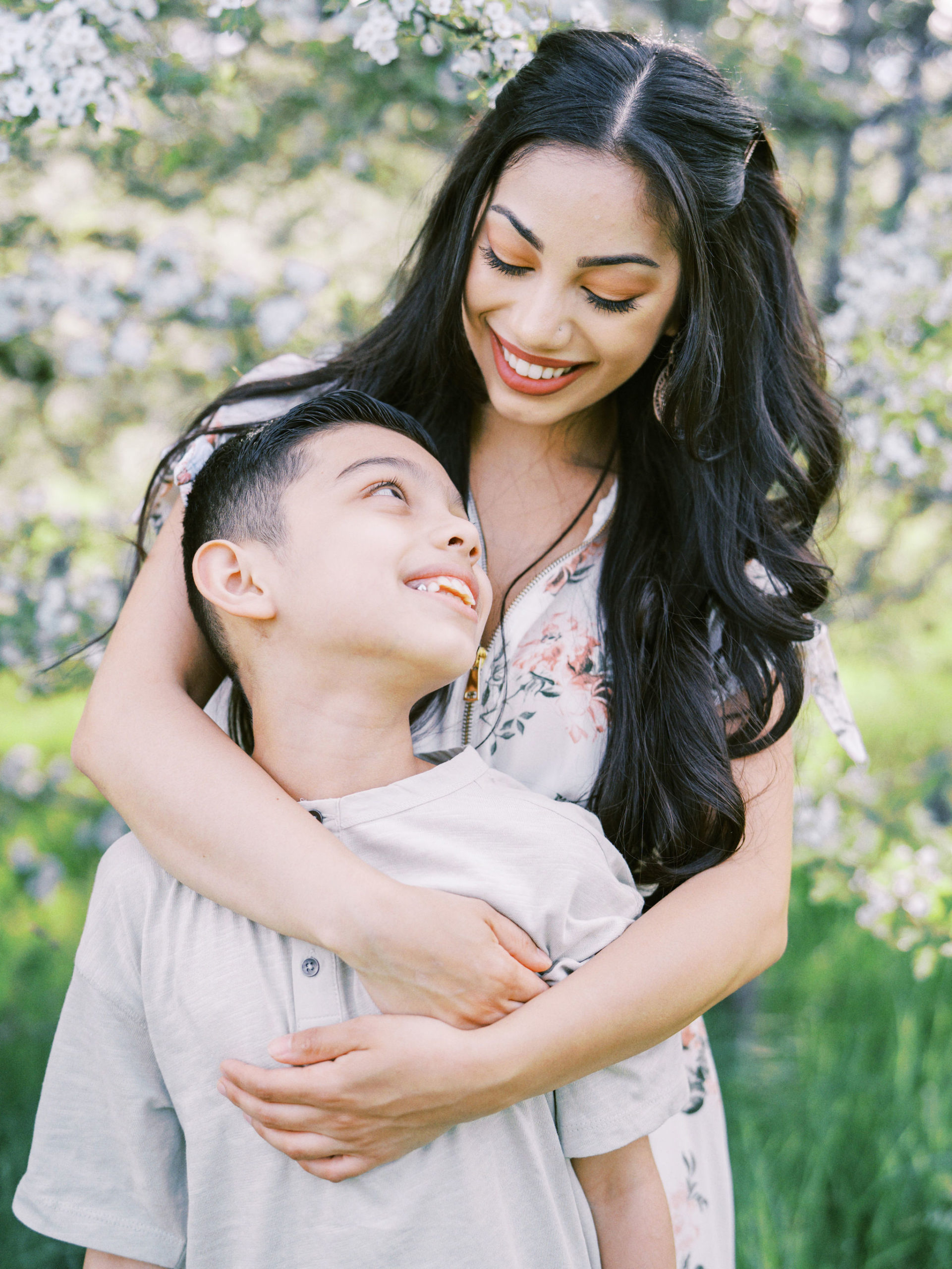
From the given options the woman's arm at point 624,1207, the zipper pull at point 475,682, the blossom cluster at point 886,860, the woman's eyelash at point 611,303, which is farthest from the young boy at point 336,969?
the blossom cluster at point 886,860

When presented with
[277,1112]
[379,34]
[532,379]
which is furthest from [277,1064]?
[379,34]

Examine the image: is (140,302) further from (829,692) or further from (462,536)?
(829,692)

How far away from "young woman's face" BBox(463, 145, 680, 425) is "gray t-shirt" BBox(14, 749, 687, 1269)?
0.62 m

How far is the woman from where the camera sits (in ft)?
4.08

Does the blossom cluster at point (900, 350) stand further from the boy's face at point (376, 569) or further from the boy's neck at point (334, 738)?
the boy's neck at point (334, 738)

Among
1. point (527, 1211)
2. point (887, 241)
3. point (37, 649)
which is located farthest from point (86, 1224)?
point (887, 241)

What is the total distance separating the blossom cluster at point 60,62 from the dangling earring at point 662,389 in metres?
1.07

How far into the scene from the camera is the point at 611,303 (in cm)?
160

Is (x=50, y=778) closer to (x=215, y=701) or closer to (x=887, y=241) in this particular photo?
(x=215, y=701)

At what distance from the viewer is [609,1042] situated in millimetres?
1293

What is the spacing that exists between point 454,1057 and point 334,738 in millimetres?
411

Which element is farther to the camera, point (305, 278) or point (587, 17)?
point (305, 278)

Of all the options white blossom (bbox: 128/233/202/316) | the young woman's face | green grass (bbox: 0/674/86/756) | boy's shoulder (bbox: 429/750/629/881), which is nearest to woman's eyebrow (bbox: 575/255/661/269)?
the young woman's face

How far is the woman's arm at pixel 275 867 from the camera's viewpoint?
1.23m
